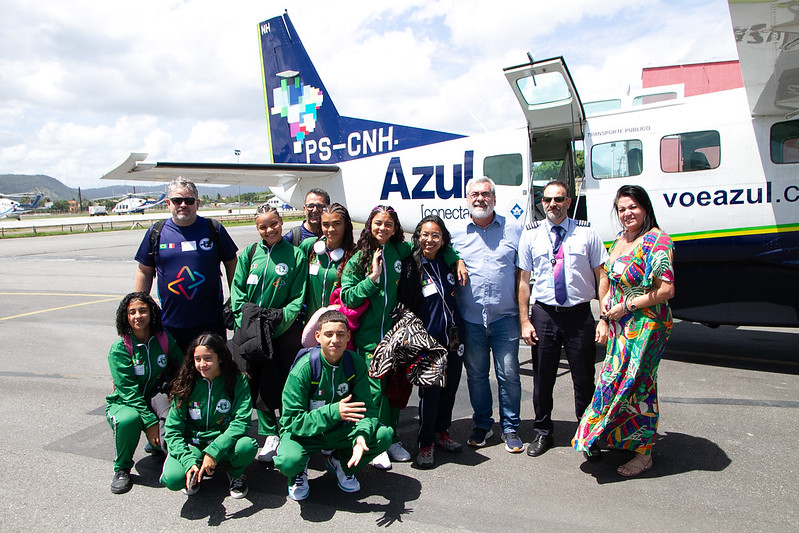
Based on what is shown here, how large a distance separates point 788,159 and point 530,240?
151 inches

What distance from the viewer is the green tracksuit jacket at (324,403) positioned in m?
3.23

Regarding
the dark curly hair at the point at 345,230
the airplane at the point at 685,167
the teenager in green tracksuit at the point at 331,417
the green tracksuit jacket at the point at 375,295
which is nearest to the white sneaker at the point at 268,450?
the teenager in green tracksuit at the point at 331,417

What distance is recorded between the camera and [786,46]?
14.8 feet

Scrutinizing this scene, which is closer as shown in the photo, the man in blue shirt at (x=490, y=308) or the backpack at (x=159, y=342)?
the backpack at (x=159, y=342)

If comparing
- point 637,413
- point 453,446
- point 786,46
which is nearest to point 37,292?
point 453,446

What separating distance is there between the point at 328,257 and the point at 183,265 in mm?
1064

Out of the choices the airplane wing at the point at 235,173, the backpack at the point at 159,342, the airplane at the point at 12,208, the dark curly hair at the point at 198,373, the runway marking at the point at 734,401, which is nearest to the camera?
the dark curly hair at the point at 198,373

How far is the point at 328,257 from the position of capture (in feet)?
12.9

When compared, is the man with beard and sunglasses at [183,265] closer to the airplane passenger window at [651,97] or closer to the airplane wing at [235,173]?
the airplane wing at [235,173]

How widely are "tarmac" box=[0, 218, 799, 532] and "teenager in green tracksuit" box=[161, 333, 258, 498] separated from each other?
275 millimetres

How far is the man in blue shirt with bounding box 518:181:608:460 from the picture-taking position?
146 inches

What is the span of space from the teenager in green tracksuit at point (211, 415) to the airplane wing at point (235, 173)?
13.9 feet

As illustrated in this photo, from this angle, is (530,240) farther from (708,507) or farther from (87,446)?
(87,446)

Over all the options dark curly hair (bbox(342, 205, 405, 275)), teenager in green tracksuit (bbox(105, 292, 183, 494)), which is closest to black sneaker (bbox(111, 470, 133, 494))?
teenager in green tracksuit (bbox(105, 292, 183, 494))
